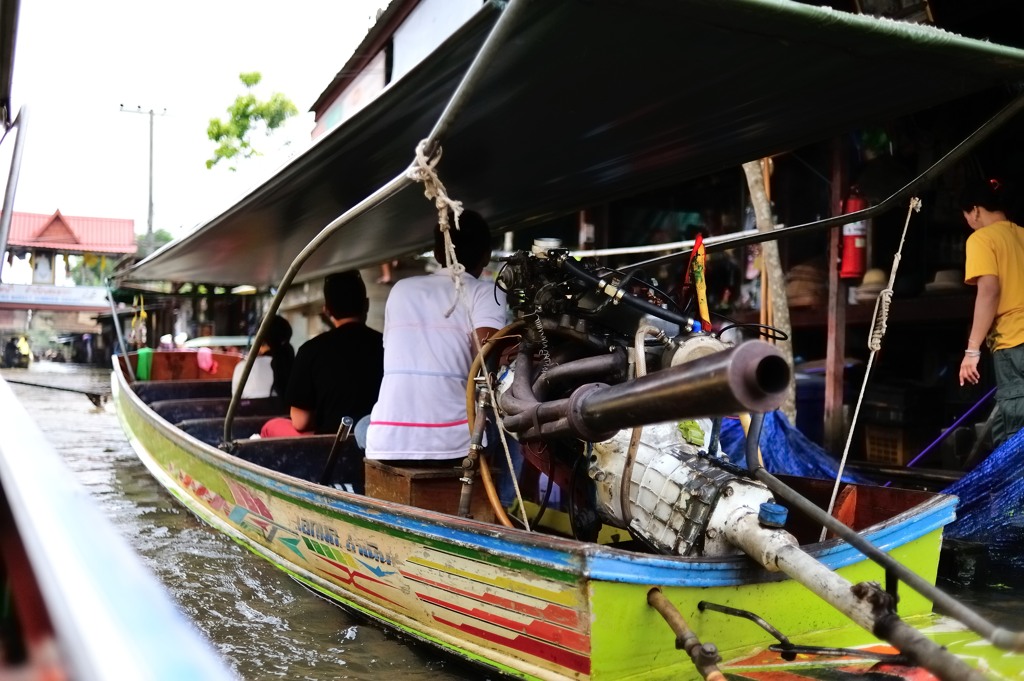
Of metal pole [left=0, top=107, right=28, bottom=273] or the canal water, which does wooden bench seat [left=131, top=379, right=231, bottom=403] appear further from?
metal pole [left=0, top=107, right=28, bottom=273]

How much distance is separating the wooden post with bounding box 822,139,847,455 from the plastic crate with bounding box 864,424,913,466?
0.32 meters

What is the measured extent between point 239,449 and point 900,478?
406cm

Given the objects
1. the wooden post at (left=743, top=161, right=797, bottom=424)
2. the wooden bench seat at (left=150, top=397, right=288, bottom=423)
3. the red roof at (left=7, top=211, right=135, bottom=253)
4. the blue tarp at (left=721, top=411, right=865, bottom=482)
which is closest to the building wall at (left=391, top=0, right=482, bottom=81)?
the wooden bench seat at (left=150, top=397, right=288, bottom=423)

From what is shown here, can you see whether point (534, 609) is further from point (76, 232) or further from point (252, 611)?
point (76, 232)

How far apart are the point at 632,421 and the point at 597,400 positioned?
0.18 meters

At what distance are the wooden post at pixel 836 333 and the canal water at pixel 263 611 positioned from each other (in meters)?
2.02

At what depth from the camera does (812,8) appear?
227cm

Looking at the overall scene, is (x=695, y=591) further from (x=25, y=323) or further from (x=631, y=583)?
(x=25, y=323)

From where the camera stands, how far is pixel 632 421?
1997mm

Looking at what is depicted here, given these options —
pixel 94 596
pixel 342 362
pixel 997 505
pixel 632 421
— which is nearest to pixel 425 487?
pixel 342 362

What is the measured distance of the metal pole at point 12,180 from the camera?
118 inches

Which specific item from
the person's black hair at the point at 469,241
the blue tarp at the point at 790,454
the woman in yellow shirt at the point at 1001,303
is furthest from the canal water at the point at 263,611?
the person's black hair at the point at 469,241

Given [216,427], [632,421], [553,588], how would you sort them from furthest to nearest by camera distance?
[216,427]
[553,588]
[632,421]

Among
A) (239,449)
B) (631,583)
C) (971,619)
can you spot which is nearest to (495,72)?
(631,583)
